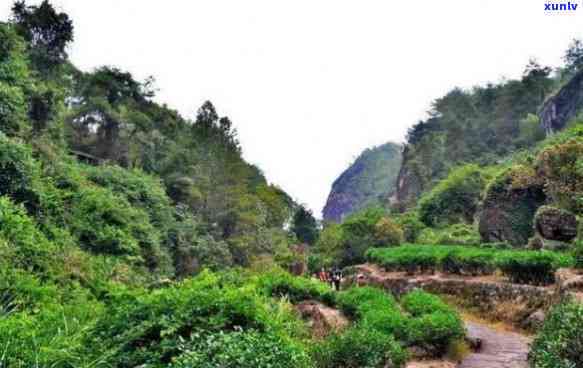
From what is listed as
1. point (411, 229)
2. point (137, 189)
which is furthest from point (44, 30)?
point (411, 229)

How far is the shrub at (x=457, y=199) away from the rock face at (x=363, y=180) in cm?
7720

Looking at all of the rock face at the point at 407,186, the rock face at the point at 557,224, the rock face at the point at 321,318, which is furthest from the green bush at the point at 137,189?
the rock face at the point at 407,186

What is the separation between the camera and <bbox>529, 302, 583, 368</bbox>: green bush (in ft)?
23.0

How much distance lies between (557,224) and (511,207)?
914 centimetres

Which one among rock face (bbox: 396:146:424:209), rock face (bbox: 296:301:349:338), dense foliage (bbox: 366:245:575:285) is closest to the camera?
rock face (bbox: 296:301:349:338)

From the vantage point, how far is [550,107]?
52.4m

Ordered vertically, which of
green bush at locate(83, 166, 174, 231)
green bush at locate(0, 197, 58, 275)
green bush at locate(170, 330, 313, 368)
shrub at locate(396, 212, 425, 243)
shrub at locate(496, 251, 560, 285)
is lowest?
green bush at locate(170, 330, 313, 368)

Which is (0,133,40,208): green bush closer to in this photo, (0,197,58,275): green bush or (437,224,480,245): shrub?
(0,197,58,275): green bush

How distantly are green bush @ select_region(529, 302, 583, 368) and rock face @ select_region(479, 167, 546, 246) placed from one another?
58.4 feet

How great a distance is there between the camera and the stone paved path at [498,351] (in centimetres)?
1049

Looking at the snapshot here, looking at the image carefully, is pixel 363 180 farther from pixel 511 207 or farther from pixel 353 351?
pixel 353 351

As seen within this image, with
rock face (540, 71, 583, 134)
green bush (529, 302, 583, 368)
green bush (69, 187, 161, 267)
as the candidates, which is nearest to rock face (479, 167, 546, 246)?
green bush (69, 187, 161, 267)

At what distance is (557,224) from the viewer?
16.8 m

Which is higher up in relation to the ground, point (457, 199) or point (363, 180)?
point (363, 180)
